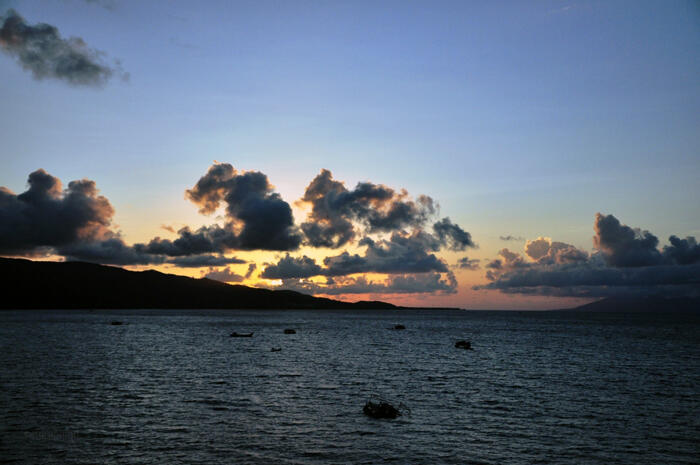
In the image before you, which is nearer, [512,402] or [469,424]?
[469,424]

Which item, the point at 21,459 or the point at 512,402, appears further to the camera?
the point at 512,402

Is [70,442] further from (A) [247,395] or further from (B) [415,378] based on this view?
(B) [415,378]

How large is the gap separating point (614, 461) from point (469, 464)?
28.2ft

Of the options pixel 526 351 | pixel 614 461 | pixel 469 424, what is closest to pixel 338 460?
pixel 469 424

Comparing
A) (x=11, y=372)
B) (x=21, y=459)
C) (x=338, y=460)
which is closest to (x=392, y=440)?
(x=338, y=460)

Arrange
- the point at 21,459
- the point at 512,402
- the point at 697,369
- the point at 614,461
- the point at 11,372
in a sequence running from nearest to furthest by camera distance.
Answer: the point at 21,459 < the point at 614,461 < the point at 512,402 < the point at 11,372 < the point at 697,369

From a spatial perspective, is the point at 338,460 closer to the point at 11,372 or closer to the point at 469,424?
the point at 469,424

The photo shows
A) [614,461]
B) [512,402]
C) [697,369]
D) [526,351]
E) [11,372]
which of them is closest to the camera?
[614,461]

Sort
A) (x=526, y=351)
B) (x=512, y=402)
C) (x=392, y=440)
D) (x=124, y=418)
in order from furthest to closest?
(x=526, y=351)
(x=512, y=402)
(x=124, y=418)
(x=392, y=440)

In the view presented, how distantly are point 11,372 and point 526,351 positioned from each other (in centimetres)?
8152

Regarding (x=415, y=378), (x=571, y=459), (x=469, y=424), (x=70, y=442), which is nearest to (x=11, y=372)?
(x=70, y=442)

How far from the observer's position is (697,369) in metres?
70.4

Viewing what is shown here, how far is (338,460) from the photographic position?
2744 centimetres

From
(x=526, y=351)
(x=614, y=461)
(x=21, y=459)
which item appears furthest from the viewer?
(x=526, y=351)
